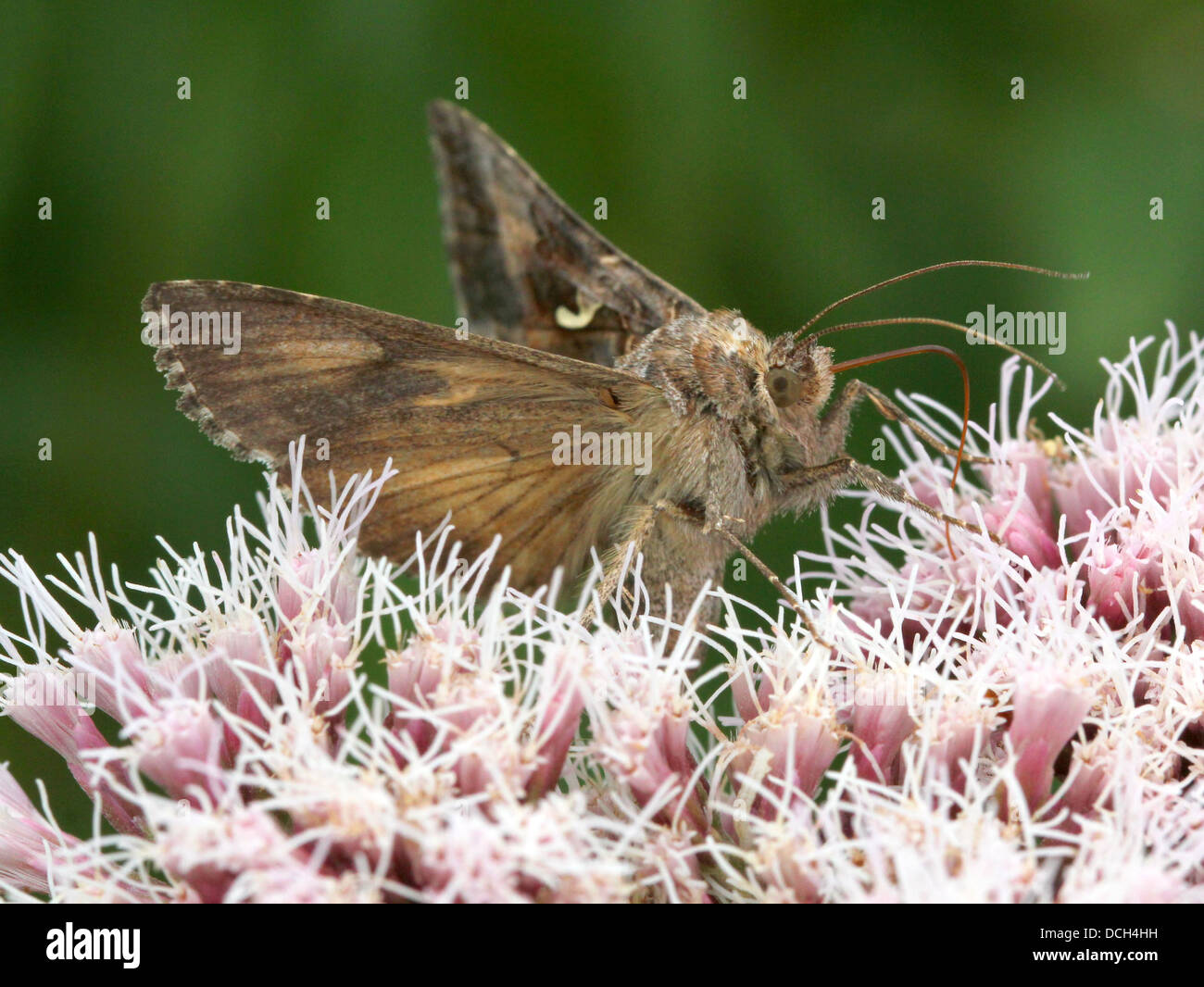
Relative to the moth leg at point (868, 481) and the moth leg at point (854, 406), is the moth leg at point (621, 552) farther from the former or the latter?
the moth leg at point (854, 406)

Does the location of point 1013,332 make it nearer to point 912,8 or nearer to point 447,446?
point 912,8

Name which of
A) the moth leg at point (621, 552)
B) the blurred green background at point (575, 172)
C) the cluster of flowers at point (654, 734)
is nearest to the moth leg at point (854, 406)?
the cluster of flowers at point (654, 734)

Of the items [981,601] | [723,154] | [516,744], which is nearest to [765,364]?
[981,601]

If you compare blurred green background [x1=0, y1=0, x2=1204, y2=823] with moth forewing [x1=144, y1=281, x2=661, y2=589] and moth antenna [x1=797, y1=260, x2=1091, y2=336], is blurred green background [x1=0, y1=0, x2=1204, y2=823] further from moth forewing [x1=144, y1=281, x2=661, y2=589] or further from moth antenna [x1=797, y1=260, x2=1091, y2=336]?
moth forewing [x1=144, y1=281, x2=661, y2=589]

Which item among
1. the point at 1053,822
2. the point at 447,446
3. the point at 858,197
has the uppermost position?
the point at 858,197

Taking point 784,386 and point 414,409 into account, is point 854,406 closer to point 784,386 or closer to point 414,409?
point 784,386

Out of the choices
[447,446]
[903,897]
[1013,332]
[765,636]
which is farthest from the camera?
[1013,332]

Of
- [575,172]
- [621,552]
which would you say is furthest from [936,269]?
[575,172]
